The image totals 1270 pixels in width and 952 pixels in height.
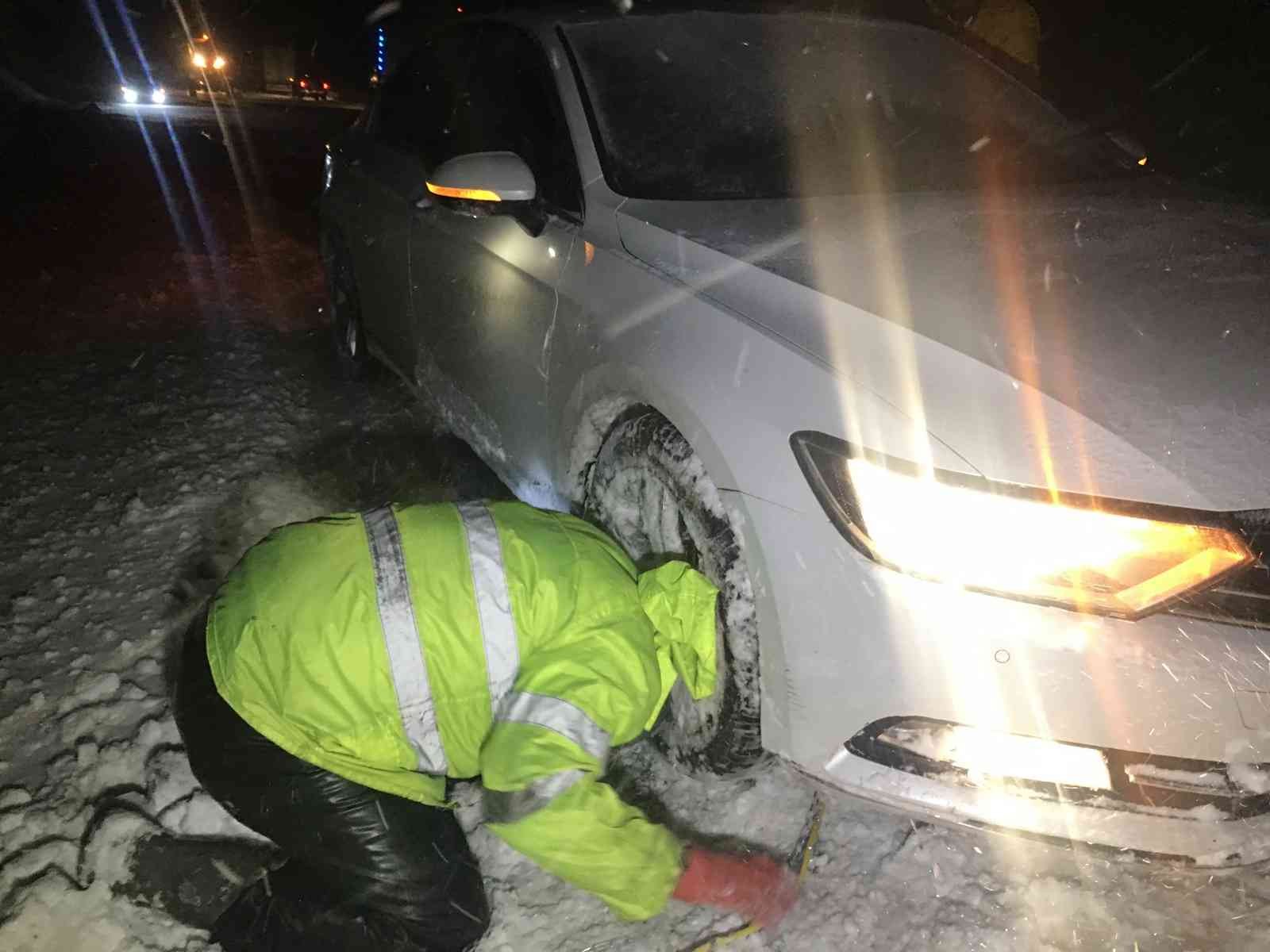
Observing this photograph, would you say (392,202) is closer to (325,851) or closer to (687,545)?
(687,545)

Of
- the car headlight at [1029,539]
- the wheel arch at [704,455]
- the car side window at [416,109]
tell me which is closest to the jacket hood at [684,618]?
the wheel arch at [704,455]

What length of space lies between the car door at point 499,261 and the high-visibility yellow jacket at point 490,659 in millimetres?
815

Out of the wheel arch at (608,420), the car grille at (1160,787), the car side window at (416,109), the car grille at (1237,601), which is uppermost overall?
the car side window at (416,109)

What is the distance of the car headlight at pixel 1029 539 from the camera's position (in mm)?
1298

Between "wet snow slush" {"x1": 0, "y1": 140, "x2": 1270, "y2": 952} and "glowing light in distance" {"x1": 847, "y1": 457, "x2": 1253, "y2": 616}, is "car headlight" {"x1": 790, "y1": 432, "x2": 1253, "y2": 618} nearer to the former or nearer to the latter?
"glowing light in distance" {"x1": 847, "y1": 457, "x2": 1253, "y2": 616}

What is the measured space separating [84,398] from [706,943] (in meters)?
3.69

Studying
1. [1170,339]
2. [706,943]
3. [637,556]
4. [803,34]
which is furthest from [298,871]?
[803,34]

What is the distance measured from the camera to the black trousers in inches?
63.8

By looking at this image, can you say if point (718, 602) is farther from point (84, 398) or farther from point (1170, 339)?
point (84, 398)

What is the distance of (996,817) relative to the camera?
145 centimetres

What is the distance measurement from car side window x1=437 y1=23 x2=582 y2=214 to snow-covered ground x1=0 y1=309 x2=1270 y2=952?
125 cm

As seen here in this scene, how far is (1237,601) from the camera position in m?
1.31

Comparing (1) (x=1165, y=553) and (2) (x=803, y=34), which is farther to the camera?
(2) (x=803, y=34)

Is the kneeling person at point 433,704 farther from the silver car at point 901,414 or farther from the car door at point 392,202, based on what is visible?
the car door at point 392,202
